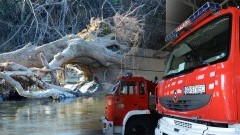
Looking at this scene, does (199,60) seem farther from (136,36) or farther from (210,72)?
(136,36)

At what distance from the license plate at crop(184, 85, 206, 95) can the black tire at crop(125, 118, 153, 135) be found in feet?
15.2

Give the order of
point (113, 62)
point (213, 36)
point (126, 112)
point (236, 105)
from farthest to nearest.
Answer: point (113, 62) < point (126, 112) < point (213, 36) < point (236, 105)

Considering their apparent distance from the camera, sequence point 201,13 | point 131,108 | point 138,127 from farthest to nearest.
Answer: point 131,108
point 138,127
point 201,13

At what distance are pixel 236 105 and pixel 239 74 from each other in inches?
14.4

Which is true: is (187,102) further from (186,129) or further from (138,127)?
(138,127)

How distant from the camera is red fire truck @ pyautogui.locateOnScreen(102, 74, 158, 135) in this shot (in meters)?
10.3

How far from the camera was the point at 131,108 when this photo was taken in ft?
34.4

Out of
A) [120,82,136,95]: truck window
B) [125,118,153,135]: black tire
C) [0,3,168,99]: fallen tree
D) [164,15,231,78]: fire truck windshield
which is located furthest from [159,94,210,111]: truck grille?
[0,3,168,99]: fallen tree

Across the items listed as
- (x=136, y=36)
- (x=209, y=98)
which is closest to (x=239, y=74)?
(x=209, y=98)

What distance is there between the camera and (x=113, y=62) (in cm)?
3088

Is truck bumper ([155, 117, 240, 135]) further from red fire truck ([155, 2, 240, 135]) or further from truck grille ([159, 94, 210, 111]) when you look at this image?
truck grille ([159, 94, 210, 111])

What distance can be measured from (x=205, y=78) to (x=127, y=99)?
17.8 feet

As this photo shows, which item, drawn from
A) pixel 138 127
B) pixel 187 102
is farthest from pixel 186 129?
pixel 138 127

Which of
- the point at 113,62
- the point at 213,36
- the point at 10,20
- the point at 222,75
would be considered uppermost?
the point at 10,20
